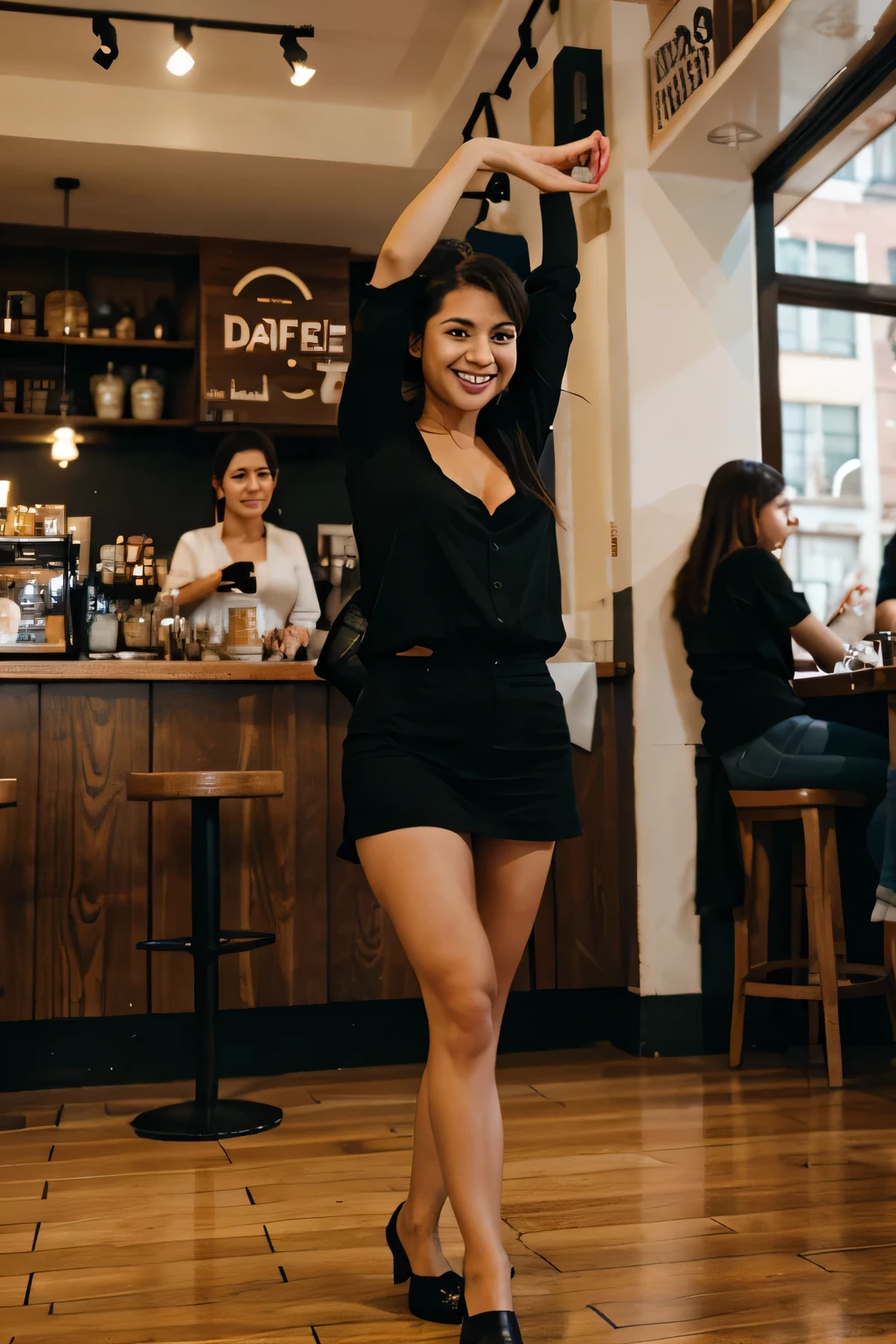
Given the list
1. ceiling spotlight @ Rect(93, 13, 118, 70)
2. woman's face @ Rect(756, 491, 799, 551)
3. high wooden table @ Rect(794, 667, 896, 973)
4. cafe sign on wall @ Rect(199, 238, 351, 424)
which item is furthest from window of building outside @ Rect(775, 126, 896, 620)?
ceiling spotlight @ Rect(93, 13, 118, 70)

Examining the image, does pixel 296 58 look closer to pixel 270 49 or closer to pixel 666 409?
pixel 270 49

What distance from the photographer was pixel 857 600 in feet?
13.6

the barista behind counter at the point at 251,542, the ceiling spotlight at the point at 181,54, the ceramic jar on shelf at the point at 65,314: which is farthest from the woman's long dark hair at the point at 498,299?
the ceramic jar on shelf at the point at 65,314

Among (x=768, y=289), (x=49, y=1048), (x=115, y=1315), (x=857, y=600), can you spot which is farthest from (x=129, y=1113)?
(x=768, y=289)

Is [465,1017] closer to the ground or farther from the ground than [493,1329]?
farther from the ground

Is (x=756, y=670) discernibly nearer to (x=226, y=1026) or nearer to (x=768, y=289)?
(x=768, y=289)

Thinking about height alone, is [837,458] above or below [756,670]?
above

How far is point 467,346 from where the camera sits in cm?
168

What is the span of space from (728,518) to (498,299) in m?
1.97

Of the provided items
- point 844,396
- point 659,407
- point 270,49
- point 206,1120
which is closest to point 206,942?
point 206,1120

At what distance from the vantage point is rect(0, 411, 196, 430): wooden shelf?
565 centimetres

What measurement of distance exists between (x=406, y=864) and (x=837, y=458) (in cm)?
401

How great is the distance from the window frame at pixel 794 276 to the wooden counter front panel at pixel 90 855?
2.14 meters

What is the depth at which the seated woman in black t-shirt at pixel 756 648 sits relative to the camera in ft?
10.8
